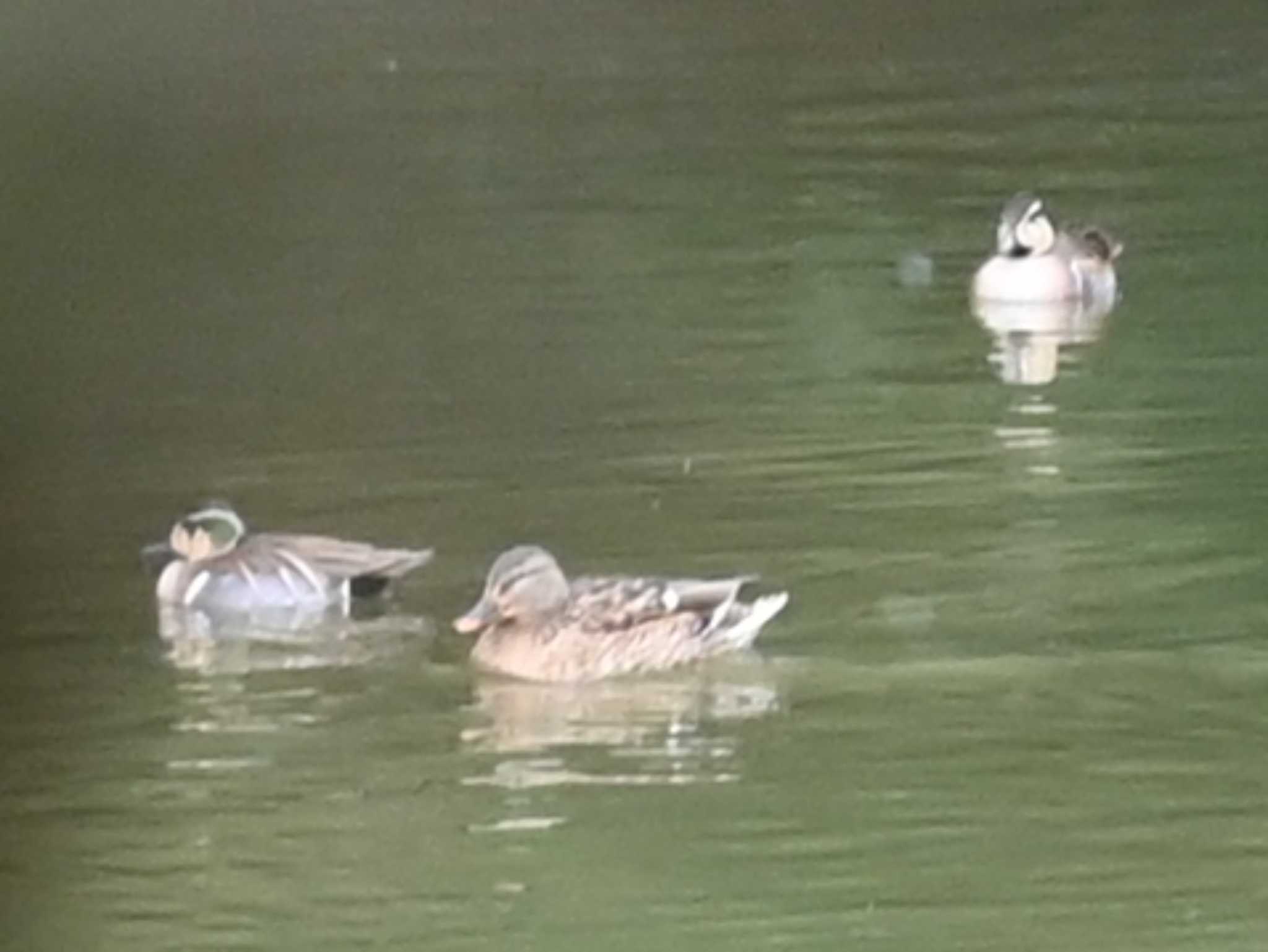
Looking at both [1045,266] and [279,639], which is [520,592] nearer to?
[279,639]

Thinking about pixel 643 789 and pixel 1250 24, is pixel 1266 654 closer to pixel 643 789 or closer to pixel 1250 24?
pixel 643 789

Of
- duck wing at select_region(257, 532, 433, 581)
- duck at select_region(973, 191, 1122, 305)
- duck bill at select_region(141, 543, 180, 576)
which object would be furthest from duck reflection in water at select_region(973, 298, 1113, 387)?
duck bill at select_region(141, 543, 180, 576)

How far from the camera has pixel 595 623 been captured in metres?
2.91

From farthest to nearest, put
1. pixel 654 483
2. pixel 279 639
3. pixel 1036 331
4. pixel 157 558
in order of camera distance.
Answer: pixel 1036 331
pixel 654 483
pixel 157 558
pixel 279 639

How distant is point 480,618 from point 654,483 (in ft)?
1.77

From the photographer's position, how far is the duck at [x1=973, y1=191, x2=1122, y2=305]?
4227mm

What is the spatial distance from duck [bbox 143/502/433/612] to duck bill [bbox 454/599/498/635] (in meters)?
0.17

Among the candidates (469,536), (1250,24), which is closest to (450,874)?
(469,536)

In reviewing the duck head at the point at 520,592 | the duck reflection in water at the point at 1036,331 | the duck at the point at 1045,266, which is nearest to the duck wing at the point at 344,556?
the duck head at the point at 520,592

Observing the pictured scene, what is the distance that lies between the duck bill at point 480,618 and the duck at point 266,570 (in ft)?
0.56

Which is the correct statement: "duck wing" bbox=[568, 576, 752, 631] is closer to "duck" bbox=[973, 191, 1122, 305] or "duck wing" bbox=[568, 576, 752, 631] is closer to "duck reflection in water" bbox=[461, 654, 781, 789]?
"duck reflection in water" bbox=[461, 654, 781, 789]

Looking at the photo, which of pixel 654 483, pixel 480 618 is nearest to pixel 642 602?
pixel 480 618

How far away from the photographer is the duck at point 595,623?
2.91 meters

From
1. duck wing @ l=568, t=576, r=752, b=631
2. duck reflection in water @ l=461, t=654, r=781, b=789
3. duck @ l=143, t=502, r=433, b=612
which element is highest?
duck @ l=143, t=502, r=433, b=612
